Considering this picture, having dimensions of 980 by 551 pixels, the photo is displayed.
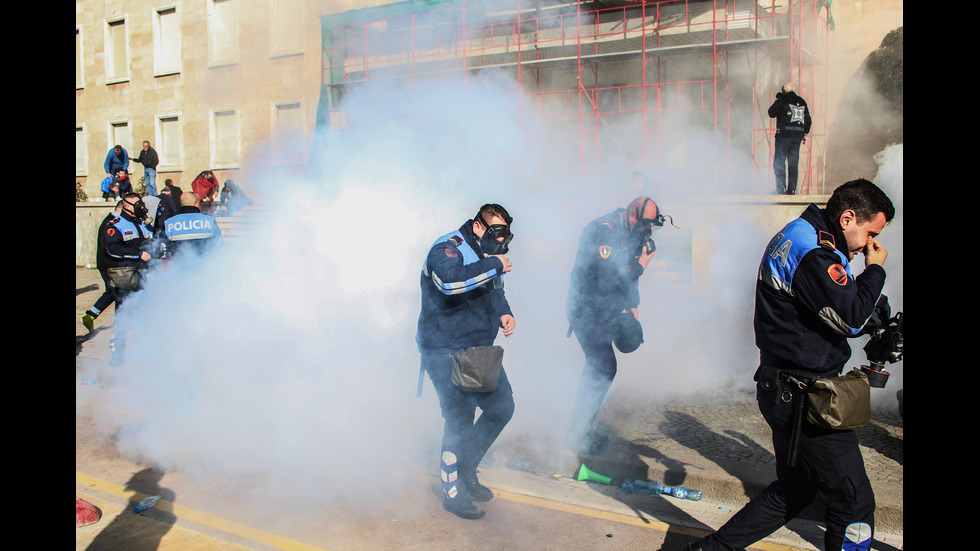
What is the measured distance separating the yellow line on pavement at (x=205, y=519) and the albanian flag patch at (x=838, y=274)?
2.32 metres

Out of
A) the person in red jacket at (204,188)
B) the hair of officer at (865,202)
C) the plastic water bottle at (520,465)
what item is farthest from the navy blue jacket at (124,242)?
the hair of officer at (865,202)

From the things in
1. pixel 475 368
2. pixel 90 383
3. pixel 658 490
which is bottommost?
pixel 658 490

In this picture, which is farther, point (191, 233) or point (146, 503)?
point (191, 233)

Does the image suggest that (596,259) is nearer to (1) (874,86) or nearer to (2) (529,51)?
(2) (529,51)

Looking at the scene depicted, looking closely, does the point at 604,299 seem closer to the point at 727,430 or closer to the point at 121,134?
the point at 727,430

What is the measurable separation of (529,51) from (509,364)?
6.17m

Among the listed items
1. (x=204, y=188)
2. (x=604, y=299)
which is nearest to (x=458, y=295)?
(x=604, y=299)

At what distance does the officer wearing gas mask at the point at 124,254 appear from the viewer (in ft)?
21.3

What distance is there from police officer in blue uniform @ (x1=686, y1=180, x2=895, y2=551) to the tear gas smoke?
2.01 metres

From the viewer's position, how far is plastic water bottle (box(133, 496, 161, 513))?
3476 mm

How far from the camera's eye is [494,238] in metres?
3.50

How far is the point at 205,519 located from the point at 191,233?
3376mm

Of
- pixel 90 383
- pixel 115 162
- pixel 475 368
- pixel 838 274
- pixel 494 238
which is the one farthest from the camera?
pixel 115 162
